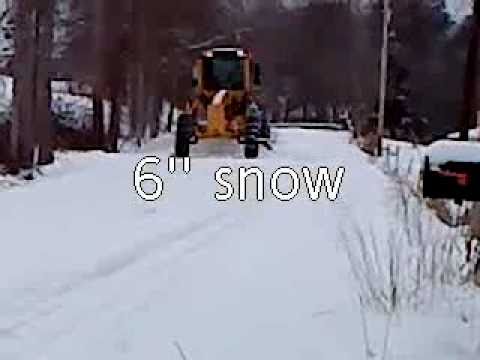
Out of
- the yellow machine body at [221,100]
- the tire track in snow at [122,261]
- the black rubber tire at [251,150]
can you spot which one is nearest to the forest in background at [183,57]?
the yellow machine body at [221,100]

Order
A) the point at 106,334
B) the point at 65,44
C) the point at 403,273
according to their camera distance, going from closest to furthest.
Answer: the point at 106,334 → the point at 403,273 → the point at 65,44

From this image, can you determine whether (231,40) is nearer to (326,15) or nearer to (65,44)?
(65,44)

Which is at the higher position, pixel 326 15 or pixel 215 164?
pixel 326 15

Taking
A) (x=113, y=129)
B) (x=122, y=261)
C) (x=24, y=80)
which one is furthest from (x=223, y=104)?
(x=122, y=261)

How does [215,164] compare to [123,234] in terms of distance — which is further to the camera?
[215,164]

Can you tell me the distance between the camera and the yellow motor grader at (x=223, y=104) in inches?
1091

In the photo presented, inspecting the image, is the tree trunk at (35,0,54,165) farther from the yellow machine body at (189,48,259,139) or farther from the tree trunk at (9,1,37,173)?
the yellow machine body at (189,48,259,139)

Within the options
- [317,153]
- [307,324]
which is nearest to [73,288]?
[307,324]

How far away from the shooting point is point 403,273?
329 inches

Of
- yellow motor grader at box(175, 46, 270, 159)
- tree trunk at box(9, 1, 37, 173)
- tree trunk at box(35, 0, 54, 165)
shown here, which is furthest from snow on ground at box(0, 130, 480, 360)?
yellow motor grader at box(175, 46, 270, 159)

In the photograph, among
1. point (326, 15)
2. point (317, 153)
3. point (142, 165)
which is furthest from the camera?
point (326, 15)

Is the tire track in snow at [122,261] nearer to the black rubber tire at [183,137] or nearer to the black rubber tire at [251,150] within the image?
the black rubber tire at [251,150]

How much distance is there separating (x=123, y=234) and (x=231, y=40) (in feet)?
149

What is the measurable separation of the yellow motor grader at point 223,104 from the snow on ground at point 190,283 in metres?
12.1
